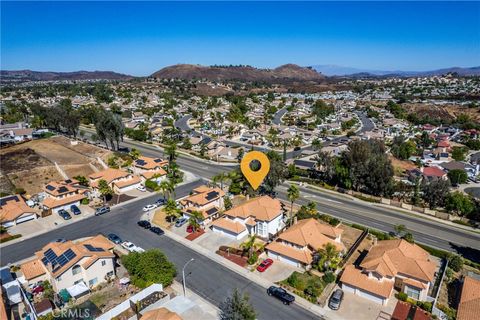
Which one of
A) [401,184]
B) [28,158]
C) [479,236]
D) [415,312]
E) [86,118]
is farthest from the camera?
[86,118]

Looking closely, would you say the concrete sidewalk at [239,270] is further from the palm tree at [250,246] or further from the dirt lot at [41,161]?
the dirt lot at [41,161]

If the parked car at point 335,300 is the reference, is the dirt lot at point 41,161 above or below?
above

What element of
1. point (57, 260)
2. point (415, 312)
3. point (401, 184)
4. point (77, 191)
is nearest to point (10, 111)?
point (77, 191)

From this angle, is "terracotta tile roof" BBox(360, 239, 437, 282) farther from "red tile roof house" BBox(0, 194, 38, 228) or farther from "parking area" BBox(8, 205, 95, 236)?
"red tile roof house" BBox(0, 194, 38, 228)

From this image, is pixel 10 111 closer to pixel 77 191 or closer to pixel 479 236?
pixel 77 191

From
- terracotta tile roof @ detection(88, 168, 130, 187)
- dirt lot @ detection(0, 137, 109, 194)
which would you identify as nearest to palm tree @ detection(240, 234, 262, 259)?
terracotta tile roof @ detection(88, 168, 130, 187)

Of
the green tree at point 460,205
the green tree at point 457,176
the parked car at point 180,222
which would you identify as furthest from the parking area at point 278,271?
the green tree at point 457,176
